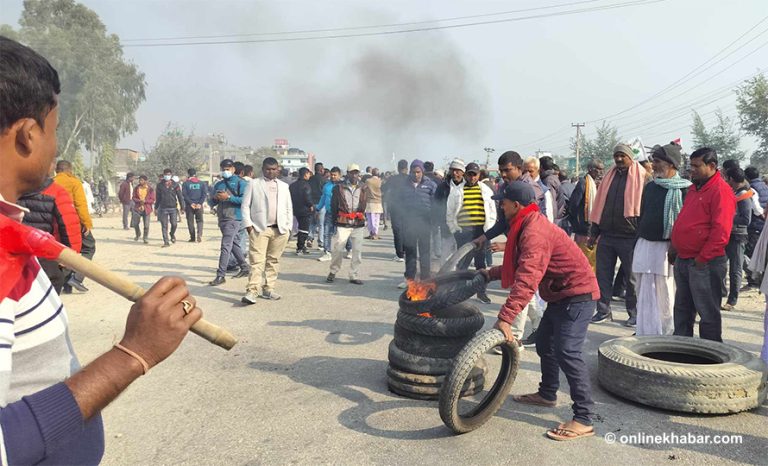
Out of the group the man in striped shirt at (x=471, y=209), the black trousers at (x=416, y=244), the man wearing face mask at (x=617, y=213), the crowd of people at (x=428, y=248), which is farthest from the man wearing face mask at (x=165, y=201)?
the man wearing face mask at (x=617, y=213)

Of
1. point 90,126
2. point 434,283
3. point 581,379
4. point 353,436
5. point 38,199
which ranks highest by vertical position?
point 90,126

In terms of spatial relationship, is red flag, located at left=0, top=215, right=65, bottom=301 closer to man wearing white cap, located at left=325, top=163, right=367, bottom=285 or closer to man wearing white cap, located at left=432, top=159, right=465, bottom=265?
man wearing white cap, located at left=432, top=159, right=465, bottom=265

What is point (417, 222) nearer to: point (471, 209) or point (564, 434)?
point (471, 209)

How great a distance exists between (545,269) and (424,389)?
1.45 m

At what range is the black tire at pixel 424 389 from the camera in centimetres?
412

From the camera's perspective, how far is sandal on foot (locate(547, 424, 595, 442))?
3.49m

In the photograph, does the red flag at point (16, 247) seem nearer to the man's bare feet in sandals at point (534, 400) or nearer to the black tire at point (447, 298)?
the black tire at point (447, 298)

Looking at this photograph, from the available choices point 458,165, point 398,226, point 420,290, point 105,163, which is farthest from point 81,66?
point 420,290

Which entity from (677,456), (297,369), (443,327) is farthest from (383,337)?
(677,456)

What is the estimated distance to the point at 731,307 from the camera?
761cm

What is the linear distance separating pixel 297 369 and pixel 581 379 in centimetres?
264

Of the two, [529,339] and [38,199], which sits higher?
[38,199]

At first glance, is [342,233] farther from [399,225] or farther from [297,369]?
[297,369]

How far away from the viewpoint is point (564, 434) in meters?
3.51
